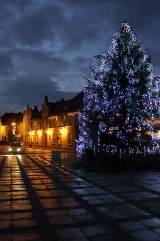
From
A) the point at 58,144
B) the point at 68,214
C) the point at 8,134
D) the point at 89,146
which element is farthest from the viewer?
the point at 8,134

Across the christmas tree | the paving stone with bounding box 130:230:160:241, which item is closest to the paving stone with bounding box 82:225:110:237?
the paving stone with bounding box 130:230:160:241

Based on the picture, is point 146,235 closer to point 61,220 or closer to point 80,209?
point 61,220

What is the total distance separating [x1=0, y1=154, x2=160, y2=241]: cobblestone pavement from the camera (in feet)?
23.6

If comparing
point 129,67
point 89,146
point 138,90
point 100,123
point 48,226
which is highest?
point 129,67

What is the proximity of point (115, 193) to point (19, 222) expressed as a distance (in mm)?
4772

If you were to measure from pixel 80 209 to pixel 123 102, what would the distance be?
37.8 feet

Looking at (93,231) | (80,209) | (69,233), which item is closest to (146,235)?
(93,231)

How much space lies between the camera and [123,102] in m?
20.2

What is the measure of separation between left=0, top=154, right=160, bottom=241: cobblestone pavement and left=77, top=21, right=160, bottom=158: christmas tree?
17.0ft

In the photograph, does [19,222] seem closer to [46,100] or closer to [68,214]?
[68,214]

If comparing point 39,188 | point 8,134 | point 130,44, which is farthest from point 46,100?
point 39,188

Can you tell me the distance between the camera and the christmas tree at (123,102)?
20.2 metres

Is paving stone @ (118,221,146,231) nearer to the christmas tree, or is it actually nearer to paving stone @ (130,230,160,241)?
paving stone @ (130,230,160,241)

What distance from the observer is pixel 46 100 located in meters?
70.4
